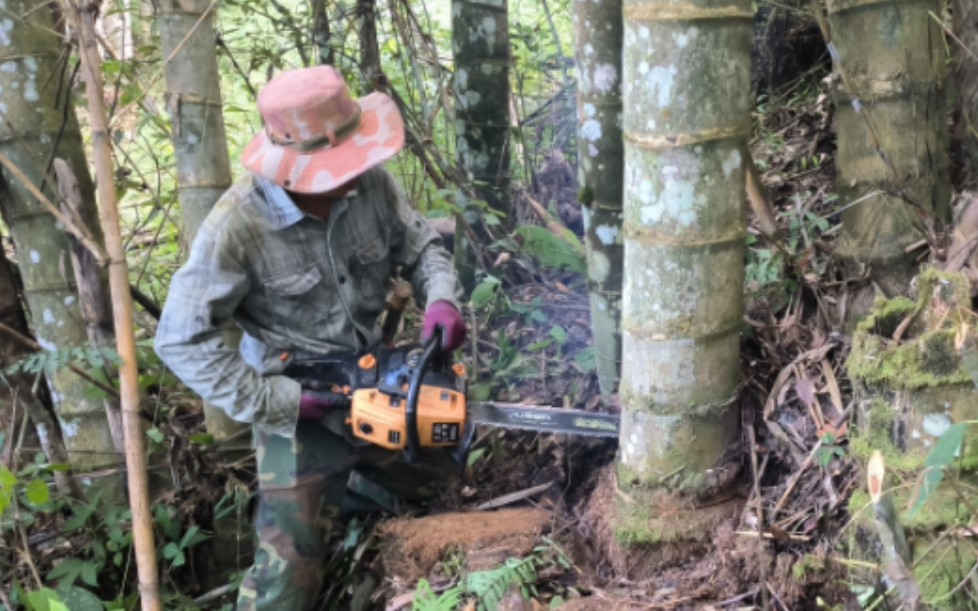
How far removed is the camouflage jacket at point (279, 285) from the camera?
9.88 ft

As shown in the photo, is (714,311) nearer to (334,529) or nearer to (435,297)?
(435,297)

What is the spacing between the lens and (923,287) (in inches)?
84.1

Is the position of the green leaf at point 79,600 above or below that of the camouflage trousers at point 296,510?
below

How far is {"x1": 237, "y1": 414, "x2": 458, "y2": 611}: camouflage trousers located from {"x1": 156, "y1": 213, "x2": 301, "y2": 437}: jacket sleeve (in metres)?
0.24

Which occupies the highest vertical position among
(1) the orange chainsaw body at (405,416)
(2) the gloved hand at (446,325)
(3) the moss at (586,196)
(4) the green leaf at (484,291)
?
(3) the moss at (586,196)

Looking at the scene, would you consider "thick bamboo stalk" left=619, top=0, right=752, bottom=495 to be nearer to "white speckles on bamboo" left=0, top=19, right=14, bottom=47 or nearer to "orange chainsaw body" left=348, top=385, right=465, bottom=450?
"orange chainsaw body" left=348, top=385, right=465, bottom=450

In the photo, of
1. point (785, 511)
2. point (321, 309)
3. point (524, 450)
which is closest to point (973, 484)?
point (785, 511)

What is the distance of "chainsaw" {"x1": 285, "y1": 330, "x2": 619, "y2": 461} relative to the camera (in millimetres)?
3088

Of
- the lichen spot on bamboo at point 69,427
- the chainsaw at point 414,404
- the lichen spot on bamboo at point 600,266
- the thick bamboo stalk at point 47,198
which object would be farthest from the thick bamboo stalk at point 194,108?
the lichen spot on bamboo at point 600,266

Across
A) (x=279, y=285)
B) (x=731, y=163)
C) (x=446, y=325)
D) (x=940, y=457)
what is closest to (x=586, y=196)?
(x=446, y=325)

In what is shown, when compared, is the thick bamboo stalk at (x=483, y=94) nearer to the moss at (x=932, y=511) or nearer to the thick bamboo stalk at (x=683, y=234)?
the thick bamboo stalk at (x=683, y=234)

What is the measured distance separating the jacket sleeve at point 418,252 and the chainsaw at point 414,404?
0.35 meters

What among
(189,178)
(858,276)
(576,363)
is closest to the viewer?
(858,276)

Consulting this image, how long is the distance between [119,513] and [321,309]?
1365 millimetres
